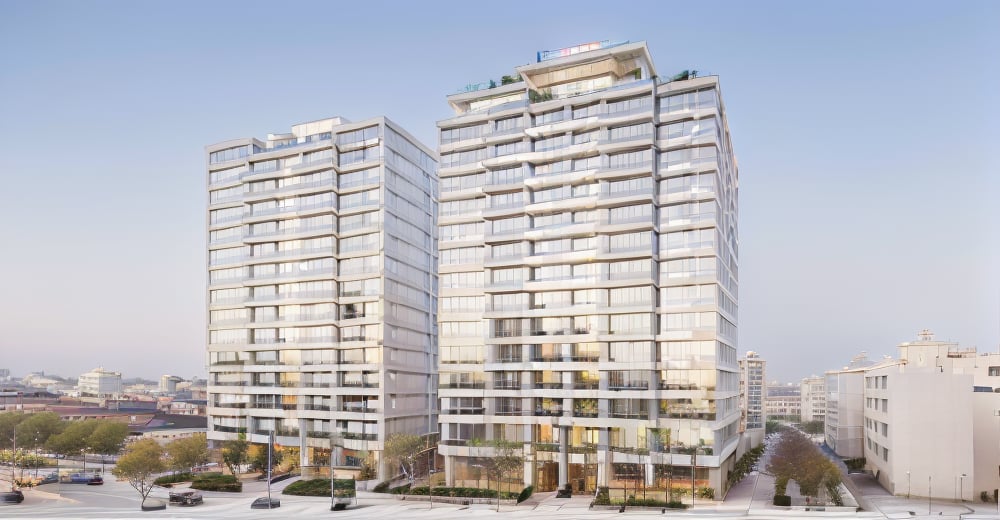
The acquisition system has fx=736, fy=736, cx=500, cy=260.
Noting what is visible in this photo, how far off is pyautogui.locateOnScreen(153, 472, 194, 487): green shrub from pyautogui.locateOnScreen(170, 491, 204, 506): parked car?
14.0 m

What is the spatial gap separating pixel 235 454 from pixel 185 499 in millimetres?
17037

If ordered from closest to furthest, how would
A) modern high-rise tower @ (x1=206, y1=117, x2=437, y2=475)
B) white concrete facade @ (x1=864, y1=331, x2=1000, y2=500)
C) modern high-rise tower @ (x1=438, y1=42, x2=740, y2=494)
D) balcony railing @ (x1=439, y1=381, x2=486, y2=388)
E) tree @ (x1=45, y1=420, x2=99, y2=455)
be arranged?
1. white concrete facade @ (x1=864, y1=331, x2=1000, y2=500)
2. modern high-rise tower @ (x1=438, y1=42, x2=740, y2=494)
3. balcony railing @ (x1=439, y1=381, x2=486, y2=388)
4. modern high-rise tower @ (x1=206, y1=117, x2=437, y2=475)
5. tree @ (x1=45, y1=420, x2=99, y2=455)

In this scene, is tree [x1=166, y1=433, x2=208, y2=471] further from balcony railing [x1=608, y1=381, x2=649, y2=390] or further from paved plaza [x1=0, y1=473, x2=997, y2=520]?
balcony railing [x1=608, y1=381, x2=649, y2=390]

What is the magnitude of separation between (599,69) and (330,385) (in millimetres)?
51350

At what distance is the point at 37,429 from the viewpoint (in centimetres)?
10106

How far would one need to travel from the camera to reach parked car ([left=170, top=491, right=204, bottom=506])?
240 ft

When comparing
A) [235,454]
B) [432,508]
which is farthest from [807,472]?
[235,454]

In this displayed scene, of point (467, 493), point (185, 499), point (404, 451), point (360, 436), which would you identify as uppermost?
point (360, 436)

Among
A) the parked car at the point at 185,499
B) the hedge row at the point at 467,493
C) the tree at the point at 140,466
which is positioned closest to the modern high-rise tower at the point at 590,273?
the hedge row at the point at 467,493

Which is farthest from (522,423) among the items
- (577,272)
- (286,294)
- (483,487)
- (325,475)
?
(286,294)

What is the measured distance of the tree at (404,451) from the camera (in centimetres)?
8438

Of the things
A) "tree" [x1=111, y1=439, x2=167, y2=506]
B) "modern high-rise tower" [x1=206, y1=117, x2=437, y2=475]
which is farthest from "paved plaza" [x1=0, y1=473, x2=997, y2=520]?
"modern high-rise tower" [x1=206, y1=117, x2=437, y2=475]

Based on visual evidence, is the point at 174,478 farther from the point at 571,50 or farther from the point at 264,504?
the point at 571,50

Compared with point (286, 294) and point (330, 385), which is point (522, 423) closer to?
point (330, 385)
